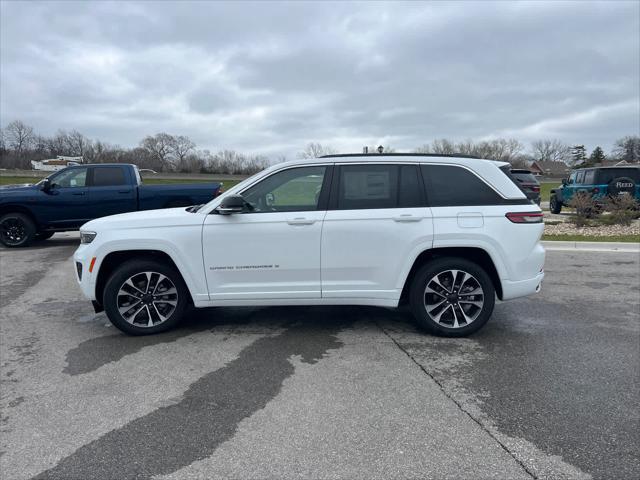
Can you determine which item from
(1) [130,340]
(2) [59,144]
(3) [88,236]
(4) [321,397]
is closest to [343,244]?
(4) [321,397]

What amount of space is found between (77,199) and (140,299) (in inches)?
295

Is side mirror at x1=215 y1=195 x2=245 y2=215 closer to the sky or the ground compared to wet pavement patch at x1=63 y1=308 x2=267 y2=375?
closer to the sky

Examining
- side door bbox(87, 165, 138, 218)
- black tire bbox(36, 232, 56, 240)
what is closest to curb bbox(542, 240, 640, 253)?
side door bbox(87, 165, 138, 218)

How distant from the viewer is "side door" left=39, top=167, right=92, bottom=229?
1077 centimetres

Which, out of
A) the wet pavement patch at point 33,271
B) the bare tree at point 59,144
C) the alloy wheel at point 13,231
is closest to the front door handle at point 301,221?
the wet pavement patch at point 33,271

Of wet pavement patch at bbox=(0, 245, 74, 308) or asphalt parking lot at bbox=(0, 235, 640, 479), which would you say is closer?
asphalt parking lot at bbox=(0, 235, 640, 479)

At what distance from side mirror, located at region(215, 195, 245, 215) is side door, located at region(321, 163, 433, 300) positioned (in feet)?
2.79

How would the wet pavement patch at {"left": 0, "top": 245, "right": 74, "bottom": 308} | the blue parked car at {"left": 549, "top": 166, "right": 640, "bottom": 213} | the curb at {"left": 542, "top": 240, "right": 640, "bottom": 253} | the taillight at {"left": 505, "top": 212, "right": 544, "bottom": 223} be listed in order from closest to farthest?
the taillight at {"left": 505, "top": 212, "right": 544, "bottom": 223} → the wet pavement patch at {"left": 0, "top": 245, "right": 74, "bottom": 308} → the curb at {"left": 542, "top": 240, "right": 640, "bottom": 253} → the blue parked car at {"left": 549, "top": 166, "right": 640, "bottom": 213}

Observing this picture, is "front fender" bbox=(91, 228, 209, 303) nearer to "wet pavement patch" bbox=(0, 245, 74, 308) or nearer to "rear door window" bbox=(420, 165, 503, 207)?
"rear door window" bbox=(420, 165, 503, 207)

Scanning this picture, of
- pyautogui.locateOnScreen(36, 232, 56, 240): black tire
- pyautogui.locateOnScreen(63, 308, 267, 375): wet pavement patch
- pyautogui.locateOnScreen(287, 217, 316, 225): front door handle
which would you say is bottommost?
pyautogui.locateOnScreen(63, 308, 267, 375): wet pavement patch

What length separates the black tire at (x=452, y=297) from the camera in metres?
4.50

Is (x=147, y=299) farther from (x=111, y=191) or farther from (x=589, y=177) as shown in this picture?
(x=589, y=177)

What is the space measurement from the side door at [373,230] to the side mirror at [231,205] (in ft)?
2.79

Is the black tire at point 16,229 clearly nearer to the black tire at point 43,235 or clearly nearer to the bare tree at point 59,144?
the black tire at point 43,235
